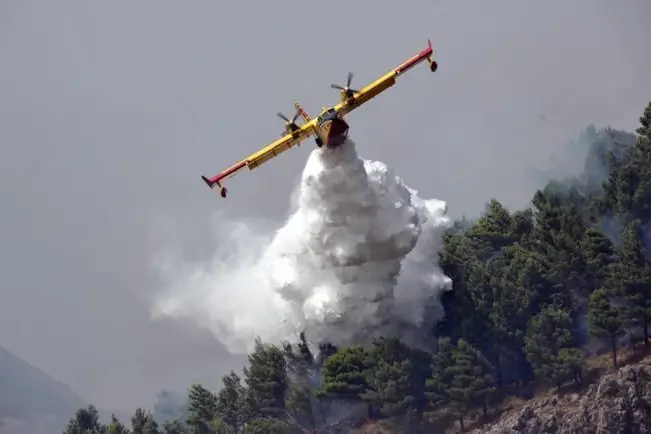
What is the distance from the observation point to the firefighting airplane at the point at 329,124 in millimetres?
106188

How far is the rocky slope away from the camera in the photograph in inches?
3927

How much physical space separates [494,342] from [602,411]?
684 inches

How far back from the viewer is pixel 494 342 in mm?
115875

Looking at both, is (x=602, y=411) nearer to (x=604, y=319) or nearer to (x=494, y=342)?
(x=604, y=319)

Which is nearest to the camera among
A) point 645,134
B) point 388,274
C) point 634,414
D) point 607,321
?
point 634,414

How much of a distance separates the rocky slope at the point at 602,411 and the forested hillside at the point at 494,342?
448 cm

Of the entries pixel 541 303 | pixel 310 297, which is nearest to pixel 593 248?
pixel 541 303

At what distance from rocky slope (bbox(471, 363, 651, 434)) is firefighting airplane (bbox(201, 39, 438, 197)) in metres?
28.7

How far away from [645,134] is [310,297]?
4026cm

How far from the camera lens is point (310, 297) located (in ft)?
390

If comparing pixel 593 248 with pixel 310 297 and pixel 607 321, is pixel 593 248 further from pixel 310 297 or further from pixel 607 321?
pixel 310 297

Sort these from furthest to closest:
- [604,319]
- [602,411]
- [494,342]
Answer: [494,342] → [604,319] → [602,411]

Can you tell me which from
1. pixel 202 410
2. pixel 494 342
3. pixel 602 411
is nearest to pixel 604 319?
pixel 602 411

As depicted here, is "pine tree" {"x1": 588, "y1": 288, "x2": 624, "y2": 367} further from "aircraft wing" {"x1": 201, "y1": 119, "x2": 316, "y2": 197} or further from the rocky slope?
"aircraft wing" {"x1": 201, "y1": 119, "x2": 316, "y2": 197}
